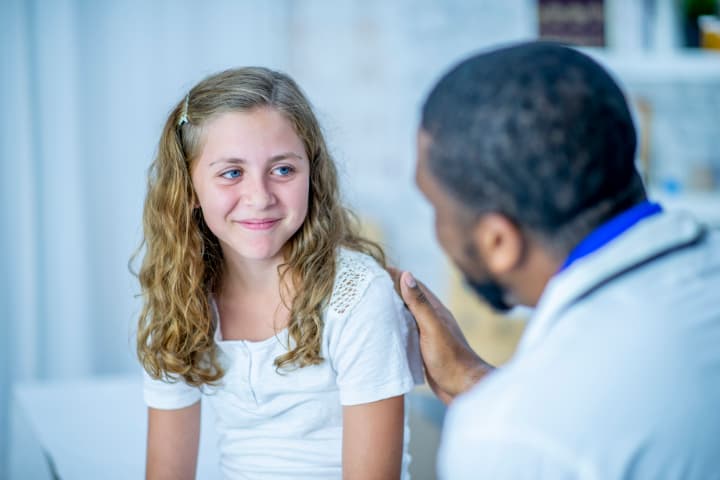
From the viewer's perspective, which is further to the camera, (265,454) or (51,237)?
(51,237)

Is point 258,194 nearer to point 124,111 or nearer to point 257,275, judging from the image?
point 257,275

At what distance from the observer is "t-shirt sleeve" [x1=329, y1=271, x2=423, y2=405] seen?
1.14 metres

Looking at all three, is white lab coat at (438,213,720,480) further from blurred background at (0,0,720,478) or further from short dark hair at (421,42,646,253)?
blurred background at (0,0,720,478)

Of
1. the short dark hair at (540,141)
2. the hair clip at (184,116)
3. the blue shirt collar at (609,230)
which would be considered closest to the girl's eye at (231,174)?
the hair clip at (184,116)

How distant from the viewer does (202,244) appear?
1.33 meters

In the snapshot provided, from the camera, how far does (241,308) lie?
1314 millimetres

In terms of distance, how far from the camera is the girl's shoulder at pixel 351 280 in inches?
46.6

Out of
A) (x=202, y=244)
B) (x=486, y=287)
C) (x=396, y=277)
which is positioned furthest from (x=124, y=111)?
(x=486, y=287)

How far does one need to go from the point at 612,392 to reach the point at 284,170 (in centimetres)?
71

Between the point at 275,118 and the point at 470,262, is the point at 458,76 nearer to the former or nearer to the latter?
the point at 470,262

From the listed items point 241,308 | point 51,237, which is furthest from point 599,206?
point 51,237

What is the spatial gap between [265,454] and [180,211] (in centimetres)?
44

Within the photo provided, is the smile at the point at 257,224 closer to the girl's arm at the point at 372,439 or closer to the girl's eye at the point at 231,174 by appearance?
the girl's eye at the point at 231,174

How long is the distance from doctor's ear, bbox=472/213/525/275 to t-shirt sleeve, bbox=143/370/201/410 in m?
0.70
